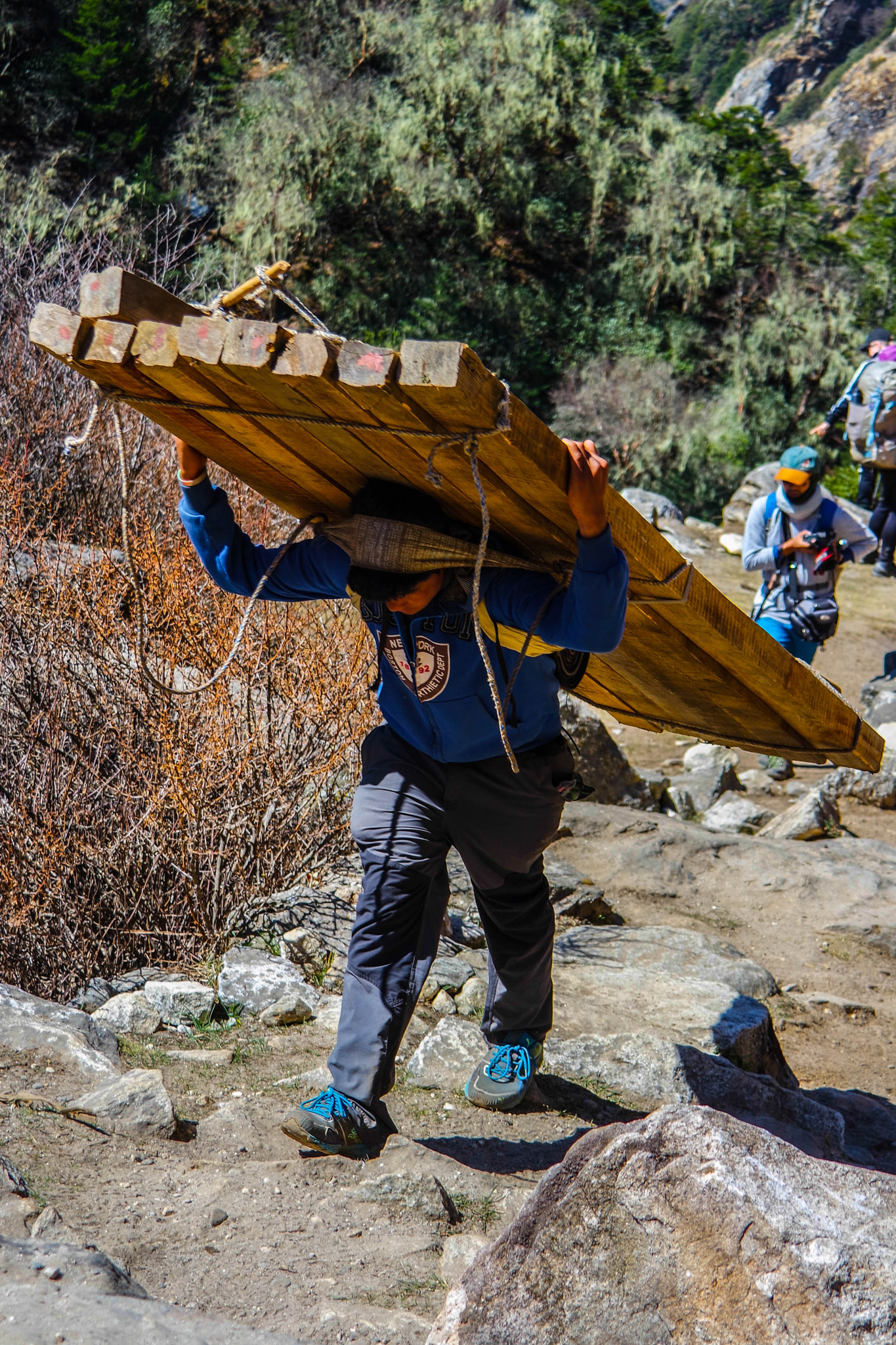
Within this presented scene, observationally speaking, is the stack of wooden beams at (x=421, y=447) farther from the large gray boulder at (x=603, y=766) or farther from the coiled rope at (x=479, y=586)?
the large gray boulder at (x=603, y=766)

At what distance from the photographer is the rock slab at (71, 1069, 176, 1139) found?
259 cm

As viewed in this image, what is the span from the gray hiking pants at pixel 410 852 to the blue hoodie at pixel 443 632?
6 centimetres

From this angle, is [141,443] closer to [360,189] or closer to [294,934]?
[294,934]

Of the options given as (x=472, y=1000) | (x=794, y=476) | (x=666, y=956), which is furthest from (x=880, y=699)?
(x=472, y=1000)

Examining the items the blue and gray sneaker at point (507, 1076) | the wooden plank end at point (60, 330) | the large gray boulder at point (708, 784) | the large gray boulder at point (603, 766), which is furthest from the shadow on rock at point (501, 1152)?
the large gray boulder at point (708, 784)

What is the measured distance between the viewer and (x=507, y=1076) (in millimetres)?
2977

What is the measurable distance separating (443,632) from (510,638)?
0.53ft

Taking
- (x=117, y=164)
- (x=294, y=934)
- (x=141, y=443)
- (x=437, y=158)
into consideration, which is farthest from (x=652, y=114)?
(x=294, y=934)

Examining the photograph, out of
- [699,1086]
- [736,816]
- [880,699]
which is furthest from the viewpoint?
[880,699]

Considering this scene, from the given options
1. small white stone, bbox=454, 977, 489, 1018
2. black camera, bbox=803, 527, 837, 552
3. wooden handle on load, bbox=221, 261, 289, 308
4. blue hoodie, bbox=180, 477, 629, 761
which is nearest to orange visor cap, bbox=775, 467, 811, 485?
black camera, bbox=803, 527, 837, 552

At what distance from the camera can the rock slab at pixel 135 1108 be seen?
8.50 feet

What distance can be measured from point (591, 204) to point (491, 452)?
20922 millimetres

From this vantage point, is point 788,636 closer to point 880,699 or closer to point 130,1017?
point 880,699

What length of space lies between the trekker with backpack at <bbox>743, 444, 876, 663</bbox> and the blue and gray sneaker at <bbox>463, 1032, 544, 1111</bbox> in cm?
340
